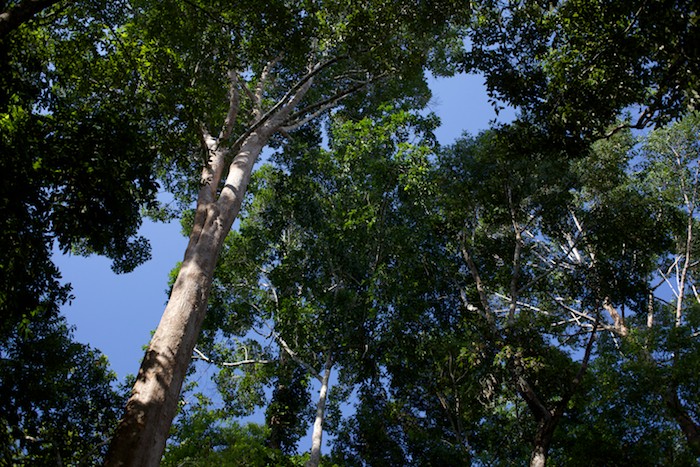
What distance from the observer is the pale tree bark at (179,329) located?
4.95 m

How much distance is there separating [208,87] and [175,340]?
5.62 m

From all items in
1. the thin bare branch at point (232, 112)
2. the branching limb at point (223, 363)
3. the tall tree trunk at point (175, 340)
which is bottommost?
the tall tree trunk at point (175, 340)

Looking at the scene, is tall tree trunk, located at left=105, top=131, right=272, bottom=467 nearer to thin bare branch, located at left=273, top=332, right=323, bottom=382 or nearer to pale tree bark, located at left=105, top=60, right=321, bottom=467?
pale tree bark, located at left=105, top=60, right=321, bottom=467

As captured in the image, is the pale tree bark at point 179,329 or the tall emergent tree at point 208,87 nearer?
the pale tree bark at point 179,329

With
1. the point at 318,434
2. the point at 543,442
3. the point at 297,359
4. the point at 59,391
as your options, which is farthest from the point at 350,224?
the point at 59,391

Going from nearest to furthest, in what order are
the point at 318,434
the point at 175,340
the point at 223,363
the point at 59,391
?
the point at 175,340
the point at 318,434
the point at 59,391
the point at 223,363

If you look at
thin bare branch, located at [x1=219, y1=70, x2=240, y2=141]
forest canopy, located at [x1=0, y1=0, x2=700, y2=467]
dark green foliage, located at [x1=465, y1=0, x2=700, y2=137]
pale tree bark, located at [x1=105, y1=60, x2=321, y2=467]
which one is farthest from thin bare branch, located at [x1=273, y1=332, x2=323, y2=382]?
dark green foliage, located at [x1=465, y1=0, x2=700, y2=137]

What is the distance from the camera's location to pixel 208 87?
9.47 metres

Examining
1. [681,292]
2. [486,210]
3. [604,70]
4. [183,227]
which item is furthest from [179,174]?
[681,292]

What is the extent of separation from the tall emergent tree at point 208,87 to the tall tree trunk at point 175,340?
1 cm

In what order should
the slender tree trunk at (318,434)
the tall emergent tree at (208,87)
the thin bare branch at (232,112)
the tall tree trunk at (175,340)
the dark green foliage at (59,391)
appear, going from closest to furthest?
1. the tall tree trunk at (175,340)
2. the tall emergent tree at (208,87)
3. the slender tree trunk at (318,434)
4. the dark green foliage at (59,391)
5. the thin bare branch at (232,112)

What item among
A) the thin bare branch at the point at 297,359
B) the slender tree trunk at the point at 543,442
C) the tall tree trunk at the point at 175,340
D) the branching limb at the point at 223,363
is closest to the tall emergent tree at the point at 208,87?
the tall tree trunk at the point at 175,340

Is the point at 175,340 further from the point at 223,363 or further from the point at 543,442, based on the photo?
the point at 223,363

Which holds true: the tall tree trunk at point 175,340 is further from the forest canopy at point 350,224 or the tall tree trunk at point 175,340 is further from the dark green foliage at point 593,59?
the dark green foliage at point 593,59
